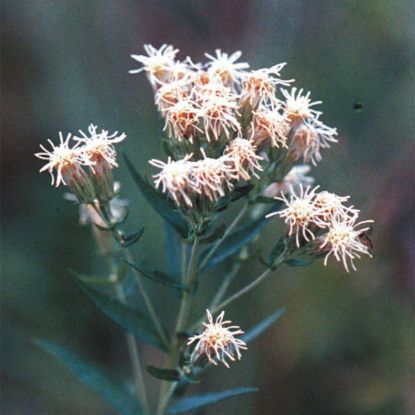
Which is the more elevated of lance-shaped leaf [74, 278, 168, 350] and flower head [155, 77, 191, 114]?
flower head [155, 77, 191, 114]

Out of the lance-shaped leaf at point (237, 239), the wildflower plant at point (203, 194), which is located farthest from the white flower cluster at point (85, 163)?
the lance-shaped leaf at point (237, 239)

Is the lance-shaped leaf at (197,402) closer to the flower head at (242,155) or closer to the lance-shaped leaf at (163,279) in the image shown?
the lance-shaped leaf at (163,279)

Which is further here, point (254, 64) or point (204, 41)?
point (204, 41)

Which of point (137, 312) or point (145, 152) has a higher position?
point (145, 152)

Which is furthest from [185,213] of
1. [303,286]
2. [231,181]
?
[303,286]

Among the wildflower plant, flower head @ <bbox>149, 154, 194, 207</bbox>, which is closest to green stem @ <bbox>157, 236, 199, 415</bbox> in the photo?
the wildflower plant

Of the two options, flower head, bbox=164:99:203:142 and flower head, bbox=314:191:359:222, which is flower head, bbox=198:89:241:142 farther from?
flower head, bbox=314:191:359:222

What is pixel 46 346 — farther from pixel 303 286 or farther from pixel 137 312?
pixel 303 286
